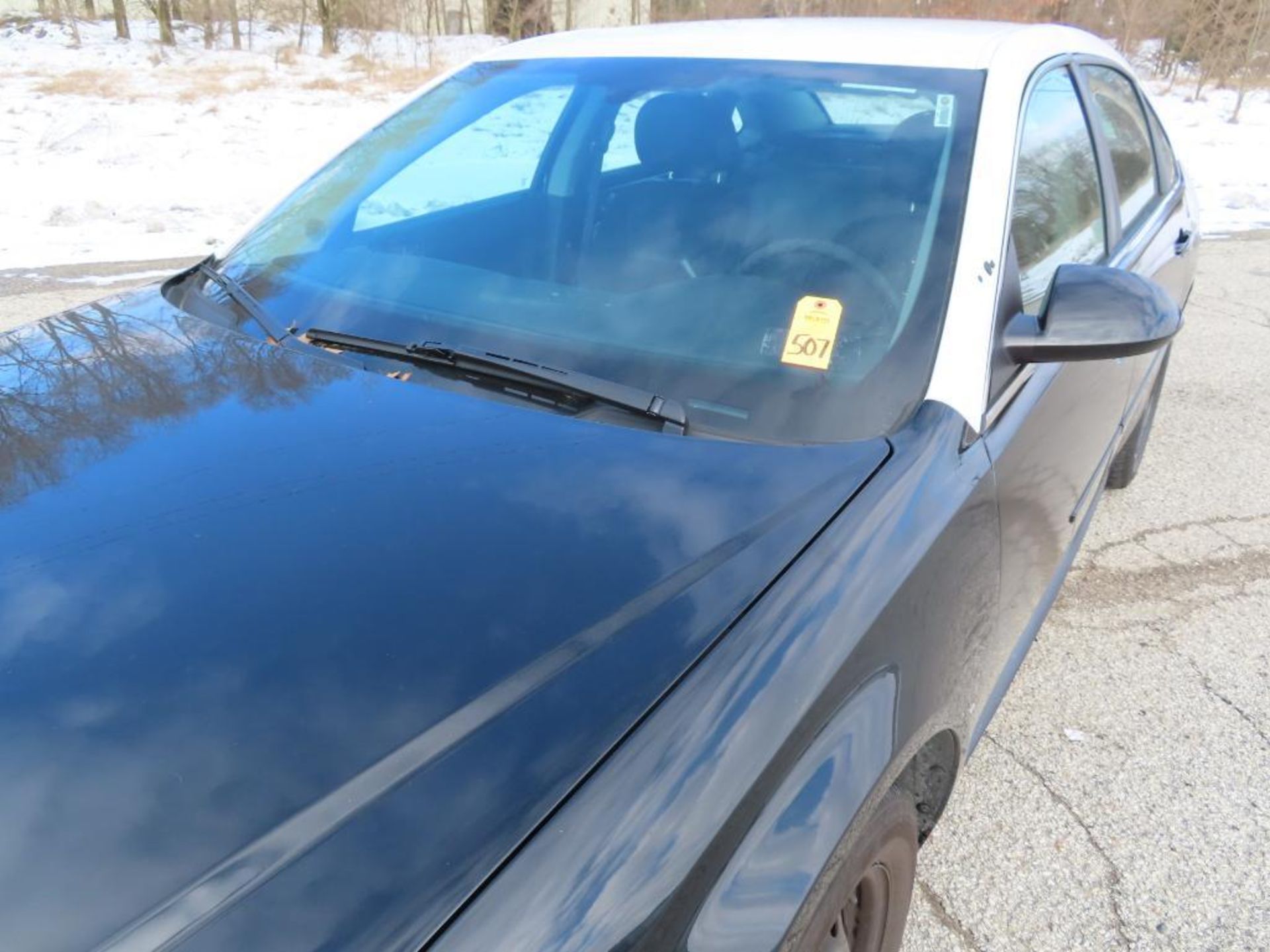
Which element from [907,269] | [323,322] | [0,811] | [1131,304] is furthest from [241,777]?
[1131,304]

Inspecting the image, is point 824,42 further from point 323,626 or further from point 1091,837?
point 1091,837

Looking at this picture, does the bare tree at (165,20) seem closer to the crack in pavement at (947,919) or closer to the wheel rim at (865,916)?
the crack in pavement at (947,919)

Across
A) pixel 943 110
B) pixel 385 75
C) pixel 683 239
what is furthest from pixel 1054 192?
pixel 385 75

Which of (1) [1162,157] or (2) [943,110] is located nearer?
(2) [943,110]

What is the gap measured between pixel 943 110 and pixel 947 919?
1.59m

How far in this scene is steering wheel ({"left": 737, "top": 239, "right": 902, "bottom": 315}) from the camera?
1.77 metres

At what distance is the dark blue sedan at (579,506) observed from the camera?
37.8 inches

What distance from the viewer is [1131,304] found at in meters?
1.75

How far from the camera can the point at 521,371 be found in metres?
1.72

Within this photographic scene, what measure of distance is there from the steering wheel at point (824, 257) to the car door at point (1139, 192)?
1.11 meters

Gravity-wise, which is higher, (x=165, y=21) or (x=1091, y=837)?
(x=165, y=21)

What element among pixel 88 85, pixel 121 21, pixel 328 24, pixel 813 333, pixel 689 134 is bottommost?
pixel 88 85

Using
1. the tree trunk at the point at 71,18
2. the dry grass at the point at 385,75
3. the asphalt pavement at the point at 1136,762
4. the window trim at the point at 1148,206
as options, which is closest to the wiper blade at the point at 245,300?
the asphalt pavement at the point at 1136,762

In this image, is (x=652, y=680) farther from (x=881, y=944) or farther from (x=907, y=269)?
(x=907, y=269)
